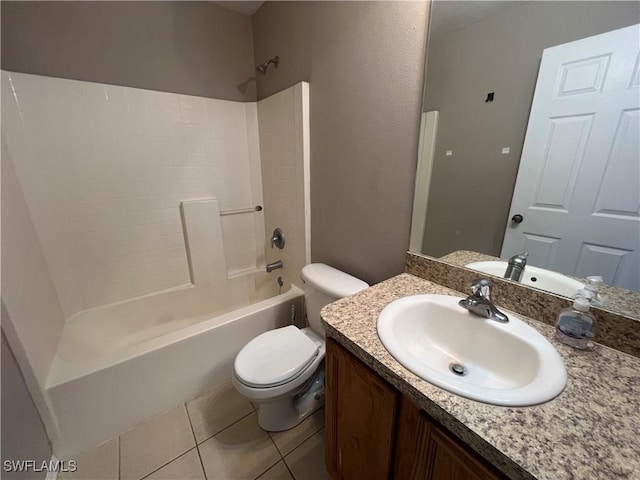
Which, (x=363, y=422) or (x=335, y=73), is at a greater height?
(x=335, y=73)

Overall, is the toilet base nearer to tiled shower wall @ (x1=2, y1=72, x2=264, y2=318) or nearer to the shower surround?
the shower surround

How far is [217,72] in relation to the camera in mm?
1846

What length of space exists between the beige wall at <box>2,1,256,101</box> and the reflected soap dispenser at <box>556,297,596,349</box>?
7.38ft

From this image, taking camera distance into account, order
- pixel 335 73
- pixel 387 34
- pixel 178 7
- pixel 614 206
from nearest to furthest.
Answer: pixel 614 206 < pixel 387 34 < pixel 335 73 < pixel 178 7

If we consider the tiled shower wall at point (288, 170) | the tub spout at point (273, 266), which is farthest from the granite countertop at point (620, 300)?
the tub spout at point (273, 266)

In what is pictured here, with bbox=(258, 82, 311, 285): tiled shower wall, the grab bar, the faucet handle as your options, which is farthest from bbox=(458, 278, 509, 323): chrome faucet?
the grab bar

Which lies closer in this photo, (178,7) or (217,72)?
(178,7)

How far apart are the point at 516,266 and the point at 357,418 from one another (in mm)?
709

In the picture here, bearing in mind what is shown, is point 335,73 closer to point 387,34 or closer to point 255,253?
point 387,34

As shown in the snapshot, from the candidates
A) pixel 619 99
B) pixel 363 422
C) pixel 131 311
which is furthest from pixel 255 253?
pixel 619 99

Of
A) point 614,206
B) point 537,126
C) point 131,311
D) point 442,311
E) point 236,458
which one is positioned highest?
point 537,126

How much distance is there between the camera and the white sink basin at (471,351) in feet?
1.73

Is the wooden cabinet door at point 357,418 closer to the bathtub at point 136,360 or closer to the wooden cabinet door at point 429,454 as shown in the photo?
the wooden cabinet door at point 429,454

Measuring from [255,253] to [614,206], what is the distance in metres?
2.15
